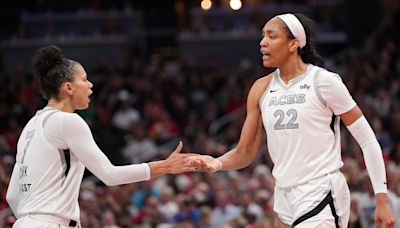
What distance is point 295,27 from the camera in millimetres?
6449

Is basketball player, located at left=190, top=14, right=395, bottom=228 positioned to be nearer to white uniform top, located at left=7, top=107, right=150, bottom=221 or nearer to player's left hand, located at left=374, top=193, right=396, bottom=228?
player's left hand, located at left=374, top=193, right=396, bottom=228

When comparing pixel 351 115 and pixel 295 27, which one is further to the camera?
pixel 295 27

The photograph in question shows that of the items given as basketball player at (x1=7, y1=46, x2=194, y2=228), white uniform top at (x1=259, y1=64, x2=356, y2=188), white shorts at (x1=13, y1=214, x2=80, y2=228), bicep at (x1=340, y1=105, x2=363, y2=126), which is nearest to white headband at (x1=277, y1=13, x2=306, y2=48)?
white uniform top at (x1=259, y1=64, x2=356, y2=188)

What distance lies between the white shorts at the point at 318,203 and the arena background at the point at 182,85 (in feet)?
14.5

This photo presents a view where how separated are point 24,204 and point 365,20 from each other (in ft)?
54.1

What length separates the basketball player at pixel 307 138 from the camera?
6191mm

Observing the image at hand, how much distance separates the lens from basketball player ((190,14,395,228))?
6191 millimetres

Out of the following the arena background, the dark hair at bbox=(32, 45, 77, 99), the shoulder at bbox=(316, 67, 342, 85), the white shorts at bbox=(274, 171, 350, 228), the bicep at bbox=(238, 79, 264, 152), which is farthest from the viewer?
the arena background

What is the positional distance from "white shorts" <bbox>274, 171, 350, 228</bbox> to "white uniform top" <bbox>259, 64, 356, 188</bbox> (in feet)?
0.19

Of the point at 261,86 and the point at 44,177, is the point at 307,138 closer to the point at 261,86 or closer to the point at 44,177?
the point at 261,86

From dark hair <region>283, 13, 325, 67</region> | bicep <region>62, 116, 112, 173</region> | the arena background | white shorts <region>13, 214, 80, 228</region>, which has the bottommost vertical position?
the arena background

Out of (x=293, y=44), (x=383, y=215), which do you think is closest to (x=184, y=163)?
(x=293, y=44)

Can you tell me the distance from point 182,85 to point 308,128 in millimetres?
12307

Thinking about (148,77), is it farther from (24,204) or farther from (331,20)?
(24,204)
